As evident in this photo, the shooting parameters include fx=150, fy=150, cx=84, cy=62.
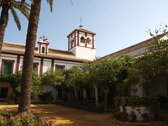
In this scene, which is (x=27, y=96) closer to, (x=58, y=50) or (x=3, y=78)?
(x=3, y=78)

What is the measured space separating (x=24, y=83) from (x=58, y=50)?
2568 centimetres

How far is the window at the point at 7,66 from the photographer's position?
23.3m

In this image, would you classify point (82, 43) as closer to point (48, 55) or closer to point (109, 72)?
point (48, 55)

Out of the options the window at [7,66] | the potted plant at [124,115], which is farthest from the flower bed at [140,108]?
the window at [7,66]

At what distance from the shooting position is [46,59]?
26953 mm

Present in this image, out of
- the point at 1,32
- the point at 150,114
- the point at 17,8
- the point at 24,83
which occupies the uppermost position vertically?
the point at 17,8

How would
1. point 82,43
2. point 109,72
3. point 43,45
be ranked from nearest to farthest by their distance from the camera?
point 109,72 → point 43,45 → point 82,43

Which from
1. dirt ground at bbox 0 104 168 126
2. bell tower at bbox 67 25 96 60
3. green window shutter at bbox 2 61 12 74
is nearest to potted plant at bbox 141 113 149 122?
dirt ground at bbox 0 104 168 126

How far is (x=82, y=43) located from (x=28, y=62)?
26.3m

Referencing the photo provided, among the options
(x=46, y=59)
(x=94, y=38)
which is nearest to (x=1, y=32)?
(x=46, y=59)

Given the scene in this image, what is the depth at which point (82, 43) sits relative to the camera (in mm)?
33969

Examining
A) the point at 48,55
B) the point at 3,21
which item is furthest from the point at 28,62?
the point at 48,55

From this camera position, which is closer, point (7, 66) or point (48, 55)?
point (7, 66)

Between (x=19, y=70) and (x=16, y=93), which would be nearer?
(x=16, y=93)
